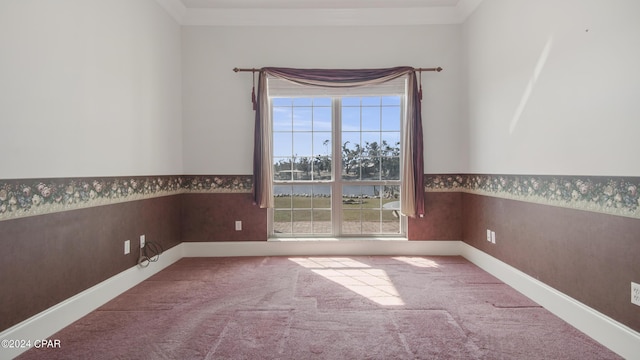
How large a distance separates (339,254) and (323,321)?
1.74m

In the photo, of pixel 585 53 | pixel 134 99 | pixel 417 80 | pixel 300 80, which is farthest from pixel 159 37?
pixel 585 53

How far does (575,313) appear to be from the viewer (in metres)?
2.21

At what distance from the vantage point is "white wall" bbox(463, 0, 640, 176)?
73.7 inches

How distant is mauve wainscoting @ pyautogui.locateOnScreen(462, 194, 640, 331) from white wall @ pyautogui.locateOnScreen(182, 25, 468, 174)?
1243 millimetres

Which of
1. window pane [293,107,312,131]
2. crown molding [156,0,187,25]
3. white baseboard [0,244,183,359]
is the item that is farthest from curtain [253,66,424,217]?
white baseboard [0,244,183,359]

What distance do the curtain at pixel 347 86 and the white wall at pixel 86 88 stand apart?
1.02 meters

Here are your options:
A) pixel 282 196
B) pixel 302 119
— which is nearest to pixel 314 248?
pixel 282 196

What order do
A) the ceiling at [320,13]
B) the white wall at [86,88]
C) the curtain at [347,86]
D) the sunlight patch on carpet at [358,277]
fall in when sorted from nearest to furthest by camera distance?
the white wall at [86,88] < the sunlight patch on carpet at [358,277] < the ceiling at [320,13] < the curtain at [347,86]

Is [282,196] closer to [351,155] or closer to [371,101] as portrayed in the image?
[351,155]

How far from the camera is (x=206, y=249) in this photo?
13.2ft

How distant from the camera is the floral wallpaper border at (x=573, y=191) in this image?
1853mm

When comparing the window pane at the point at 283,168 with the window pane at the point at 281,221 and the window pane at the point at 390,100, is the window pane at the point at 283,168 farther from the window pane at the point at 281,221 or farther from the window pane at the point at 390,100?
the window pane at the point at 390,100

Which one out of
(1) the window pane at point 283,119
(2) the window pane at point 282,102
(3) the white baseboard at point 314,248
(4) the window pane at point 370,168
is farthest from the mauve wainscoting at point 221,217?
(4) the window pane at point 370,168

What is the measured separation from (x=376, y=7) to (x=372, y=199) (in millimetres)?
2363
